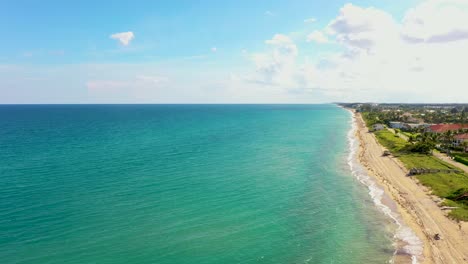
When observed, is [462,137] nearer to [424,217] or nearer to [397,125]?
[397,125]

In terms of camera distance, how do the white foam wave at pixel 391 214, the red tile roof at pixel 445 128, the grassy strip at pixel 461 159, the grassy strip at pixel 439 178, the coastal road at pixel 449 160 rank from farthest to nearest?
the red tile roof at pixel 445 128
the grassy strip at pixel 461 159
the coastal road at pixel 449 160
the grassy strip at pixel 439 178
the white foam wave at pixel 391 214

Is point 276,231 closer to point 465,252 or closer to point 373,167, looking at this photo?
point 465,252

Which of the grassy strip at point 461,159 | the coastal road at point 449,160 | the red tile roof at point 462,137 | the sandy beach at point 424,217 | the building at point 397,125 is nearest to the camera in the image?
the sandy beach at point 424,217

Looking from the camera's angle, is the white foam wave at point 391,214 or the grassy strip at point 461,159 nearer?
the white foam wave at point 391,214

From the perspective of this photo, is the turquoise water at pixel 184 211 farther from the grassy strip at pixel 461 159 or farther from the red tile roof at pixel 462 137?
the red tile roof at pixel 462 137

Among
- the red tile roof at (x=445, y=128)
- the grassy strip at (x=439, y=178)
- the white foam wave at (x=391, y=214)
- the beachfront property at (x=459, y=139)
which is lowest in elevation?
the white foam wave at (x=391, y=214)

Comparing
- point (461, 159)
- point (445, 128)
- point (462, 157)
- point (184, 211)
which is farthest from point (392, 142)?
point (184, 211)

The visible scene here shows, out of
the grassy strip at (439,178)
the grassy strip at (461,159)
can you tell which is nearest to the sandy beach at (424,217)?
the grassy strip at (439,178)

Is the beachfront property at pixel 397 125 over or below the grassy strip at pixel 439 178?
over

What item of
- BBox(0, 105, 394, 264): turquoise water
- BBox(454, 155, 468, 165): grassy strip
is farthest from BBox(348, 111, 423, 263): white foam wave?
BBox(454, 155, 468, 165): grassy strip
